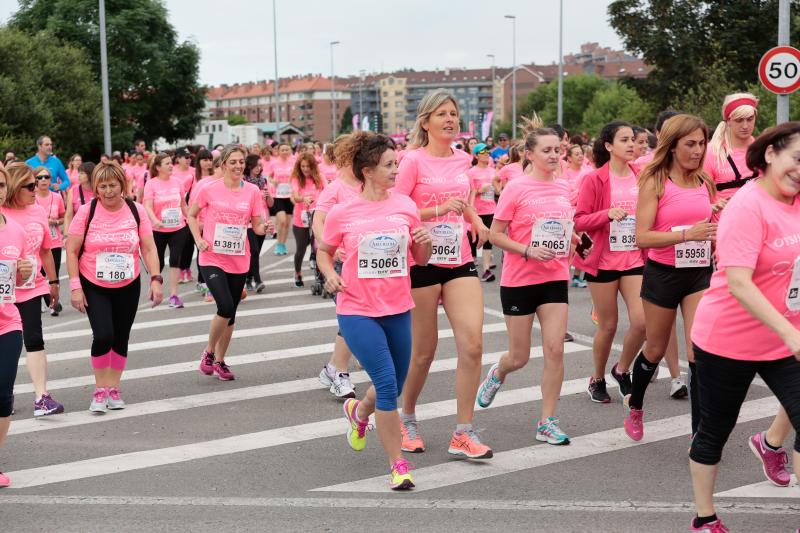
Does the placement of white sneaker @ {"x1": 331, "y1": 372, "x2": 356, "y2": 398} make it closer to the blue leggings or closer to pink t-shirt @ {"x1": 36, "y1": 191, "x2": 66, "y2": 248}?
the blue leggings

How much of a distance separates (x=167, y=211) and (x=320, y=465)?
8.64 metres

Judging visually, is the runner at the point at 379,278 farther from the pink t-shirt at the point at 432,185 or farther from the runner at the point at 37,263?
the runner at the point at 37,263

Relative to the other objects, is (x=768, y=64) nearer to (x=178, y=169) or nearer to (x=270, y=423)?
(x=178, y=169)

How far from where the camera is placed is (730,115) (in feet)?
24.3

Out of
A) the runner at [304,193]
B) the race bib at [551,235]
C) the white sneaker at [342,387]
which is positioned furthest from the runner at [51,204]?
the race bib at [551,235]

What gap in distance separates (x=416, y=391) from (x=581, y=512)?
1.60 m

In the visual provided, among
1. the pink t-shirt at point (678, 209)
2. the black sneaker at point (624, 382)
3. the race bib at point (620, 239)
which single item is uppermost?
the pink t-shirt at point (678, 209)

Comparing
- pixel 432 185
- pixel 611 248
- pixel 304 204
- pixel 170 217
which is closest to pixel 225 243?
pixel 432 185

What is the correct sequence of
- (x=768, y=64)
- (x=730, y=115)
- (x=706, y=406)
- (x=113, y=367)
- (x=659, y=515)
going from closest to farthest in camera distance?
(x=706, y=406) < (x=659, y=515) < (x=730, y=115) < (x=113, y=367) < (x=768, y=64)

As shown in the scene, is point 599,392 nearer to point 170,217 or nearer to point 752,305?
point 752,305

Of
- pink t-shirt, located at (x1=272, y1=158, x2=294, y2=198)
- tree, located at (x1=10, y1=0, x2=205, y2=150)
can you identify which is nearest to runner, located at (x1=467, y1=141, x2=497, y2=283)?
pink t-shirt, located at (x1=272, y1=158, x2=294, y2=198)

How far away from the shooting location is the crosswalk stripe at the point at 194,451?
6.37 meters

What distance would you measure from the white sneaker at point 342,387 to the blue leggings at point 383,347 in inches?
93.4

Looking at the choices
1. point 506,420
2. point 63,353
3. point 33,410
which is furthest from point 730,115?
point 63,353
